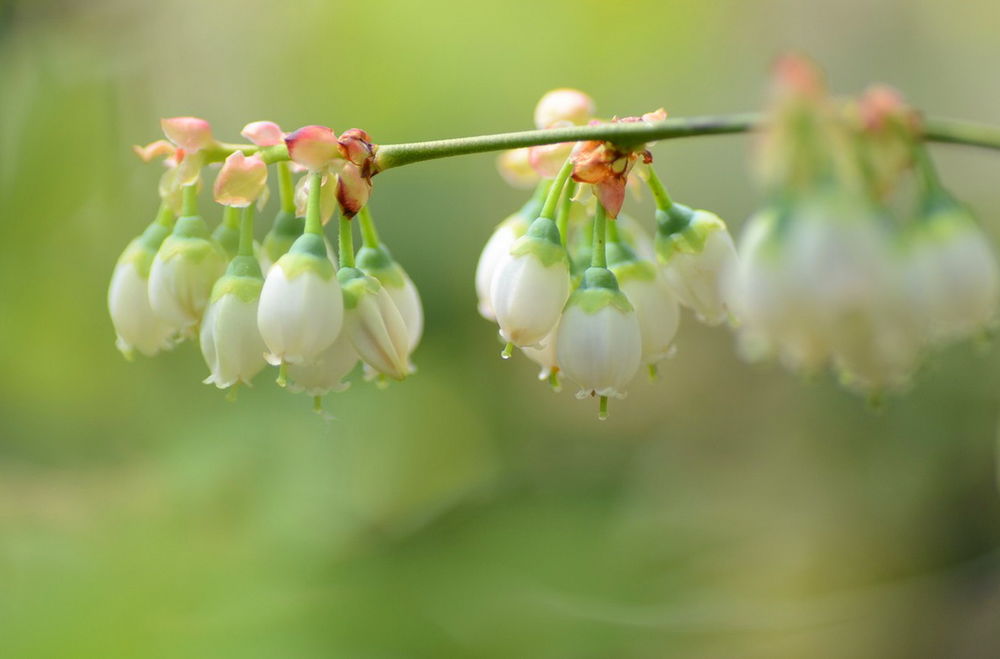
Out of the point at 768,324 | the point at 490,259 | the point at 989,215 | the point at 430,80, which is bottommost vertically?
the point at 768,324

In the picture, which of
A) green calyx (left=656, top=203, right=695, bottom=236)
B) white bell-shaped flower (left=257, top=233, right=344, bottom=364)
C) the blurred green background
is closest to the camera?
white bell-shaped flower (left=257, top=233, right=344, bottom=364)

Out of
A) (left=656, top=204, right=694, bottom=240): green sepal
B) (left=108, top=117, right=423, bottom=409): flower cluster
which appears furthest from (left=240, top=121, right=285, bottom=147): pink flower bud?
(left=656, top=204, right=694, bottom=240): green sepal

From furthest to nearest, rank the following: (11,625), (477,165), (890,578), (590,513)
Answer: (477,165) < (890,578) < (590,513) < (11,625)

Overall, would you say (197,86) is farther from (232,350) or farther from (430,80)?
(232,350)

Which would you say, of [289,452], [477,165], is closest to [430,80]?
[477,165]

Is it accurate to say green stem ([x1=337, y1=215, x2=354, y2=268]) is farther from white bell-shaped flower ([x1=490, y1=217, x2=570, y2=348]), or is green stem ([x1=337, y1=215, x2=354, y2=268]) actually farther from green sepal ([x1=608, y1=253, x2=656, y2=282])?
green sepal ([x1=608, y1=253, x2=656, y2=282])

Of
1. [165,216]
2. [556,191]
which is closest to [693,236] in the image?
[556,191]
